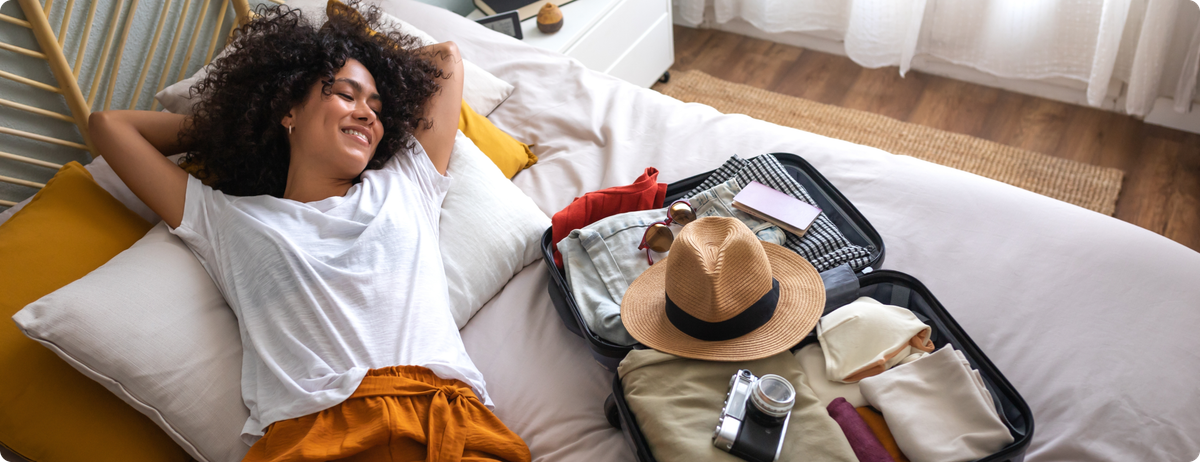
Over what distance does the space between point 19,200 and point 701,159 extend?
1465mm

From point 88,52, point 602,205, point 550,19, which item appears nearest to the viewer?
point 602,205

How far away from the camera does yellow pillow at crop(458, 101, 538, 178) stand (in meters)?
1.63

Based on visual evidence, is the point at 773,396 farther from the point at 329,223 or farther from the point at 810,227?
the point at 329,223

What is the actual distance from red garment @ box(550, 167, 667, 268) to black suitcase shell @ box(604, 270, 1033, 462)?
15.5 inches

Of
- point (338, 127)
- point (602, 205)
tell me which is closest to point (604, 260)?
point (602, 205)

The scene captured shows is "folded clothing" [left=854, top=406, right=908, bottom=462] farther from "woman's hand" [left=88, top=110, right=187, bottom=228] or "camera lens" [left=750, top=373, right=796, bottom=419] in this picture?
"woman's hand" [left=88, top=110, right=187, bottom=228]

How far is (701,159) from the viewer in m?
1.58

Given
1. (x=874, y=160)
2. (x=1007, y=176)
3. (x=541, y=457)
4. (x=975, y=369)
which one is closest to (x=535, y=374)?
(x=541, y=457)

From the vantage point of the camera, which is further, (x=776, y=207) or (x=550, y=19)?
(x=550, y=19)

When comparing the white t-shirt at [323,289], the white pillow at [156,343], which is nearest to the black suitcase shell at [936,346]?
the white t-shirt at [323,289]

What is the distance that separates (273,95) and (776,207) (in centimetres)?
104

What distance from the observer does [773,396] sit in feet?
3.06

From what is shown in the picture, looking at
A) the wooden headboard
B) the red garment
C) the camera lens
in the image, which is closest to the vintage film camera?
the camera lens

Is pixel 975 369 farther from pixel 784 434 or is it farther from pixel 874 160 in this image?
pixel 874 160
